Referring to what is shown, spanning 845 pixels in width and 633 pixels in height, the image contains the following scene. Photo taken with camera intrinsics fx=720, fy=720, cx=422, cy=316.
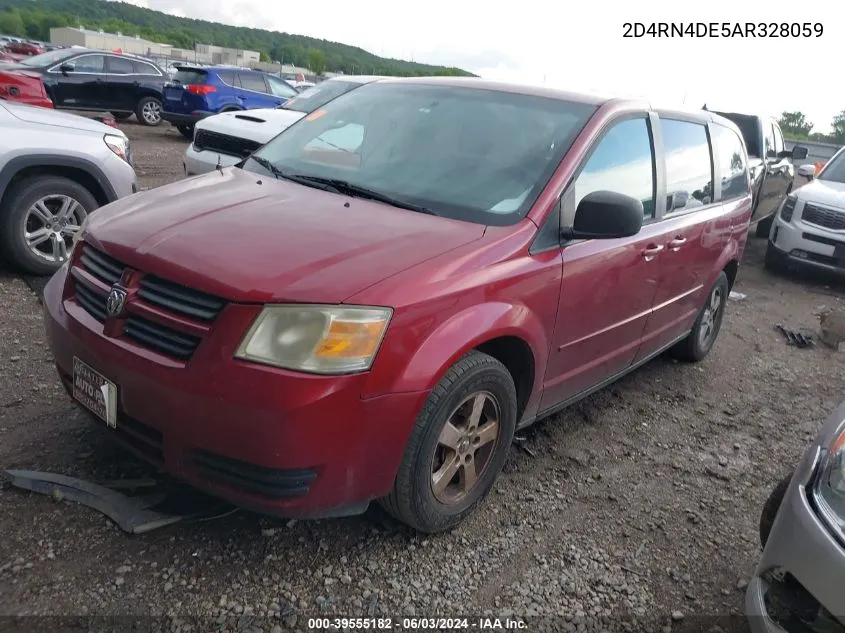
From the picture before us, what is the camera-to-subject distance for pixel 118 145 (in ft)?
18.2

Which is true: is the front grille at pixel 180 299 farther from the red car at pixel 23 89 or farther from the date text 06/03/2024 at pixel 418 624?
the red car at pixel 23 89

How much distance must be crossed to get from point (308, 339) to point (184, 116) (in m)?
14.4

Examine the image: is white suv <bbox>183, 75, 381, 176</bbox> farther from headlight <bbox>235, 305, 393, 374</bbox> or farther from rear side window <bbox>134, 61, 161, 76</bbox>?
rear side window <bbox>134, 61, 161, 76</bbox>

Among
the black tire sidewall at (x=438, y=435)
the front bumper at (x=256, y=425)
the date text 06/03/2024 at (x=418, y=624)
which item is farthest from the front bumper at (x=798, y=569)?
A: the front bumper at (x=256, y=425)

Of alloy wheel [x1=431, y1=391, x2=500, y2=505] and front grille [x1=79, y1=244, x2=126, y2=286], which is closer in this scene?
front grille [x1=79, y1=244, x2=126, y2=286]

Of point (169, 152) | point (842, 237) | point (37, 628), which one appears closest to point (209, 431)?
point (37, 628)

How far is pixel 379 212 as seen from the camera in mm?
2926

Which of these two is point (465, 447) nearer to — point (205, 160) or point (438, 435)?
point (438, 435)

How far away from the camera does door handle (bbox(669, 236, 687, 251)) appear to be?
389cm

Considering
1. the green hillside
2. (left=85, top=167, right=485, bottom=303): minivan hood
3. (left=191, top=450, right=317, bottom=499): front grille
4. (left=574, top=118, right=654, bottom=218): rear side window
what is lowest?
the green hillside

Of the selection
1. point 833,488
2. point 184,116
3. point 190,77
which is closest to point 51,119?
point 833,488

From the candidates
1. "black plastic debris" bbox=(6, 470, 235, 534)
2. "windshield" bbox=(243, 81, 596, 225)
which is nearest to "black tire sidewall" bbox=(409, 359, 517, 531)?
"windshield" bbox=(243, 81, 596, 225)

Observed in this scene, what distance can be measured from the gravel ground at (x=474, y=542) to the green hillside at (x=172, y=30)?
9293 centimetres

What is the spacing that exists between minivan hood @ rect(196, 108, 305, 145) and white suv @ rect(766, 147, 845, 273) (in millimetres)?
5881
